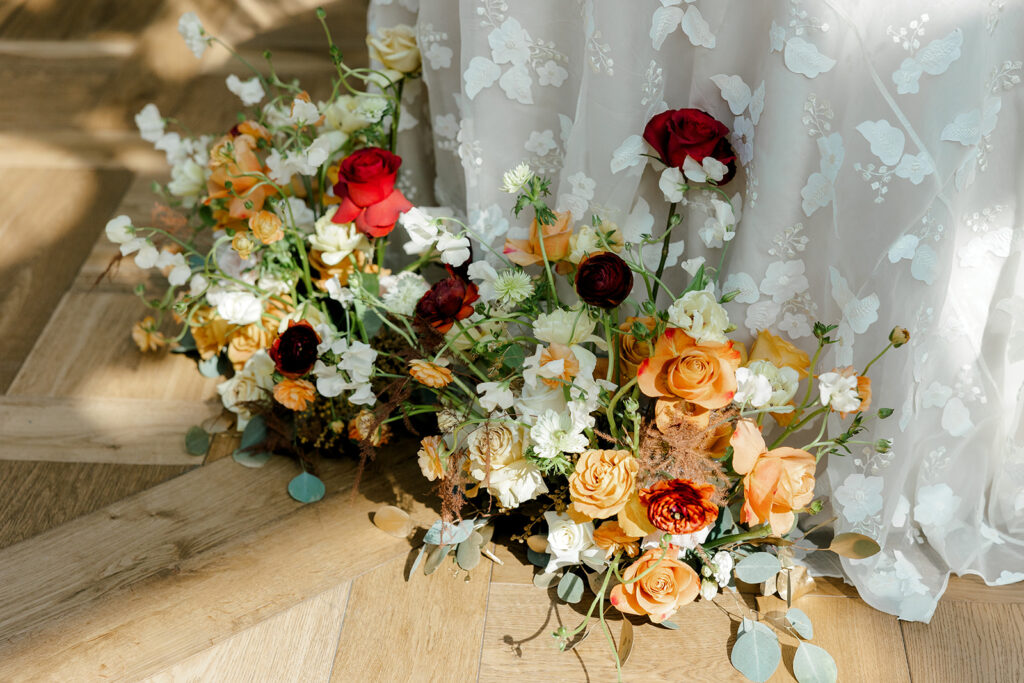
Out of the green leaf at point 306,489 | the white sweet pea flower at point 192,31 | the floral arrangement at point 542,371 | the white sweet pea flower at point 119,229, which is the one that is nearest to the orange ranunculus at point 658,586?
the floral arrangement at point 542,371

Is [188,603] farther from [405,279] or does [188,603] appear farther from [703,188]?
[703,188]

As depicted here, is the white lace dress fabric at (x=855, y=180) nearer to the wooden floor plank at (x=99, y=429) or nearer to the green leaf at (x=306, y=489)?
the green leaf at (x=306, y=489)

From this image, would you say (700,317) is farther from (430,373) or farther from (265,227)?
(265,227)

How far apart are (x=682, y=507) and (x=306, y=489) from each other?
0.55 m

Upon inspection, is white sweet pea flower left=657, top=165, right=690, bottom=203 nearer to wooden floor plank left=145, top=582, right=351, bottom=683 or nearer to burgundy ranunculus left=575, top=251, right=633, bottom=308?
burgundy ranunculus left=575, top=251, right=633, bottom=308

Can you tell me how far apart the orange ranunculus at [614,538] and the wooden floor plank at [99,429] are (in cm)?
62

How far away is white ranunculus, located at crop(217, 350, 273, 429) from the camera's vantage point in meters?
1.27

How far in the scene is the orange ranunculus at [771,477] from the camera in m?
0.92

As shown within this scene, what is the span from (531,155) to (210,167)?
498mm

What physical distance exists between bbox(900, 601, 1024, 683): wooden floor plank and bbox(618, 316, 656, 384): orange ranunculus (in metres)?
0.45

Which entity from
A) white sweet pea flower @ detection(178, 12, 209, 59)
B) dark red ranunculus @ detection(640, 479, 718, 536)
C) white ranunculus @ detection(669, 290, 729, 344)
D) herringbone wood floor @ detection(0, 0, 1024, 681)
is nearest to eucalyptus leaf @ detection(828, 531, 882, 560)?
herringbone wood floor @ detection(0, 0, 1024, 681)

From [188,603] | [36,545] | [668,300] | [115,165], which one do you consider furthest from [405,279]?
[115,165]

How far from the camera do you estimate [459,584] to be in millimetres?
1112

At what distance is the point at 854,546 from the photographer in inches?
39.6
